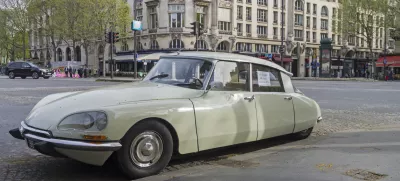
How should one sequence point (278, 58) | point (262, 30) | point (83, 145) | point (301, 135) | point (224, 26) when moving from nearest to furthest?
point (83, 145)
point (301, 135)
point (224, 26)
point (262, 30)
point (278, 58)

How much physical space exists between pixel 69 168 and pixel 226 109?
1963 millimetres

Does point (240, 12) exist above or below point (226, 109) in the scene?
above

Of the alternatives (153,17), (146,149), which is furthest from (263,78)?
(153,17)

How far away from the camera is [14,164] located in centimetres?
457

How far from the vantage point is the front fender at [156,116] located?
→ 3.75 metres

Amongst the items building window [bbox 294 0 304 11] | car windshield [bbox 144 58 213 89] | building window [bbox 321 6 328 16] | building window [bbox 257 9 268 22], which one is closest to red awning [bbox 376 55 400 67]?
building window [bbox 294 0 304 11]

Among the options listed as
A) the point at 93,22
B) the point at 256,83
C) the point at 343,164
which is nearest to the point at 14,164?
the point at 256,83

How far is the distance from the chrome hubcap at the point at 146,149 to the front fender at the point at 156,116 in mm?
196

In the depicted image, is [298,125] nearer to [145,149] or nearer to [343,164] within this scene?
[343,164]

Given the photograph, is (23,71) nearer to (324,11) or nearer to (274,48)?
(274,48)

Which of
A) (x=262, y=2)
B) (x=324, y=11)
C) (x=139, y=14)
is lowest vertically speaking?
(x=139, y=14)

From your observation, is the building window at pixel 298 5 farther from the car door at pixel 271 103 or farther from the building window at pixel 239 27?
the car door at pixel 271 103

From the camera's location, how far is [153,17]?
5719 cm

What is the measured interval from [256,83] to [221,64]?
2.17 feet
